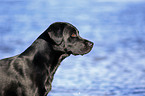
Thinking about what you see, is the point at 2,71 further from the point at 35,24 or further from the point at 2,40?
the point at 35,24

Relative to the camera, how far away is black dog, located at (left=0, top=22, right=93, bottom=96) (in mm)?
5770

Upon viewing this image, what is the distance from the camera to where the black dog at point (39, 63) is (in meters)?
5.77

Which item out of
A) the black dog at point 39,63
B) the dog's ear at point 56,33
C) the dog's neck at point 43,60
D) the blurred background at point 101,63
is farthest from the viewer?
the blurred background at point 101,63

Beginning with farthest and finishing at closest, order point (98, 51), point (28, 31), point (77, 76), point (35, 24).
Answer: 1. point (35, 24)
2. point (28, 31)
3. point (98, 51)
4. point (77, 76)

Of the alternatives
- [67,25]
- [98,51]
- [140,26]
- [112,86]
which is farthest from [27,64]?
[140,26]

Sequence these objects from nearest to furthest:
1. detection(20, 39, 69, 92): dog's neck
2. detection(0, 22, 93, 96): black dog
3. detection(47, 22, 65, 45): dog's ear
→ detection(0, 22, 93, 96): black dog → detection(20, 39, 69, 92): dog's neck → detection(47, 22, 65, 45): dog's ear

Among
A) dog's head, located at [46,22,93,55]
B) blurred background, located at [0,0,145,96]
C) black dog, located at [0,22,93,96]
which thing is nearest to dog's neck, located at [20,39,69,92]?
black dog, located at [0,22,93,96]

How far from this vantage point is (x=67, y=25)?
6.34 m

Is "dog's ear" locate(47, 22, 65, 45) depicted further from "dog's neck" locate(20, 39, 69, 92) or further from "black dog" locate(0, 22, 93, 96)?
"dog's neck" locate(20, 39, 69, 92)

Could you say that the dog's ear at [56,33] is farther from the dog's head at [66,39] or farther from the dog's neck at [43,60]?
the dog's neck at [43,60]

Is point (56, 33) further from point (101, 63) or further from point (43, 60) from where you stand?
point (101, 63)

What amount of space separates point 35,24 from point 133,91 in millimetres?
14502

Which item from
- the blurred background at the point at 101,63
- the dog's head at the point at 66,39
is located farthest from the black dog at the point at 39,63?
the blurred background at the point at 101,63

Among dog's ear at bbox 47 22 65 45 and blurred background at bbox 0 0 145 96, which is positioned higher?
blurred background at bbox 0 0 145 96
